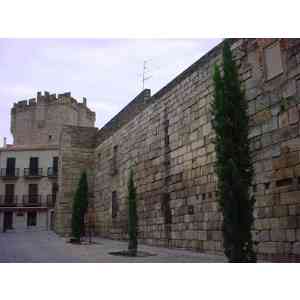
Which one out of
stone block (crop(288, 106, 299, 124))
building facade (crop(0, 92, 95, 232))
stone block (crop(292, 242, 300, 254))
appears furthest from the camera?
building facade (crop(0, 92, 95, 232))

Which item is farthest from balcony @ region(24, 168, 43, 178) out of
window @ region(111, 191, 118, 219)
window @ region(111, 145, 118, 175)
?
window @ region(111, 191, 118, 219)

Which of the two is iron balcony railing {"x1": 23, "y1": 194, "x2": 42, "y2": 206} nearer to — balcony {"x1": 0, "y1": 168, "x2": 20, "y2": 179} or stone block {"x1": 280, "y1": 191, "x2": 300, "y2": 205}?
balcony {"x1": 0, "y1": 168, "x2": 20, "y2": 179}

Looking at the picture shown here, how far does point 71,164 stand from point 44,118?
56.0ft

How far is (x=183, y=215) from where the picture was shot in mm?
9695

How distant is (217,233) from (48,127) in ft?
89.7

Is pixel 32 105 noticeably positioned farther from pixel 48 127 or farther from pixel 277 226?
pixel 277 226

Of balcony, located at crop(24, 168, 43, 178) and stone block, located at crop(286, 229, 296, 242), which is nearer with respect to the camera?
stone block, located at crop(286, 229, 296, 242)

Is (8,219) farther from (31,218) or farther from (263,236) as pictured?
(263,236)

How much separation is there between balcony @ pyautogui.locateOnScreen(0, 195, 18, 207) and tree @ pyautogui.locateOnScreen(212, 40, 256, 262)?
22743mm

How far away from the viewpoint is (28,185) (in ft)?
88.9

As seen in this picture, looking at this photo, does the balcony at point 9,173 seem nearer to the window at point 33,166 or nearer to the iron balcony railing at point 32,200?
the window at point 33,166

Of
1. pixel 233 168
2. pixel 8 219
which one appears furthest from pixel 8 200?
pixel 233 168

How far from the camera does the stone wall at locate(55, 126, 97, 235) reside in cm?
1723

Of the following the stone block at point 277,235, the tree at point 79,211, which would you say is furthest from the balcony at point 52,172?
the stone block at point 277,235
